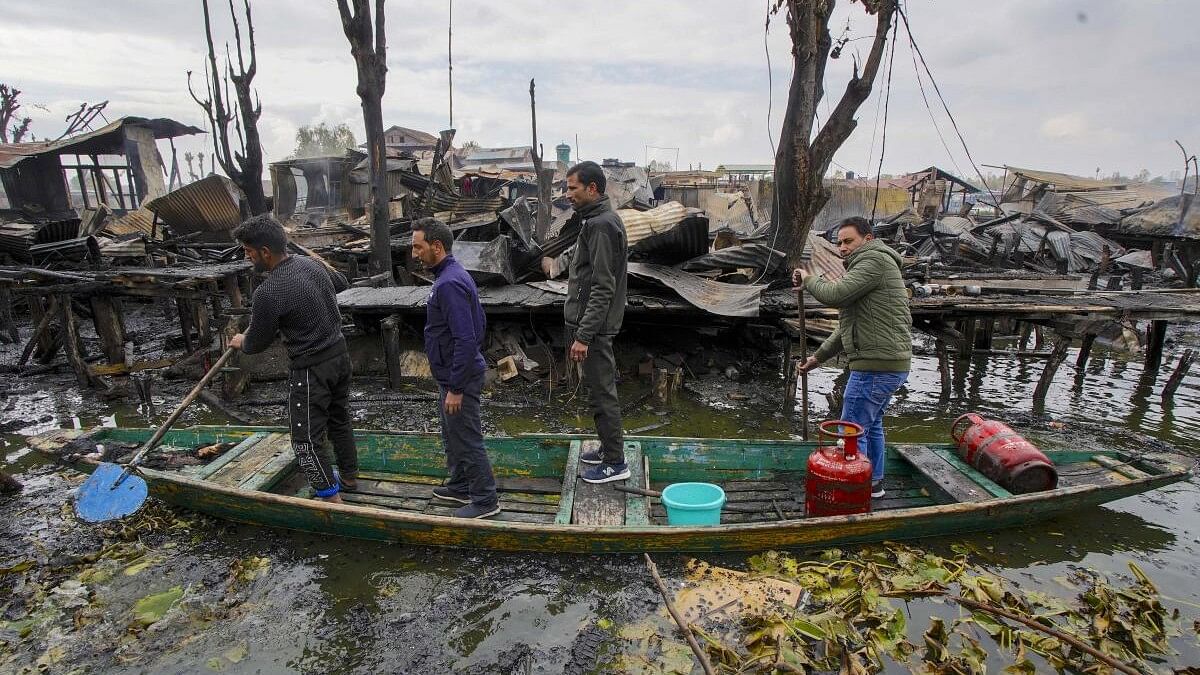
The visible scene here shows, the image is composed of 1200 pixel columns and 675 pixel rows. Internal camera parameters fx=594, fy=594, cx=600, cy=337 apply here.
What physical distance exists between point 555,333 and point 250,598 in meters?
5.32

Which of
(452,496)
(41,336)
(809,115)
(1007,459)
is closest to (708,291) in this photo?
(809,115)

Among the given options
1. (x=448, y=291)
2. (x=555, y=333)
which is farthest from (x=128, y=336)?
(x=448, y=291)

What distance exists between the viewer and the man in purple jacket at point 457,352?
374 centimetres

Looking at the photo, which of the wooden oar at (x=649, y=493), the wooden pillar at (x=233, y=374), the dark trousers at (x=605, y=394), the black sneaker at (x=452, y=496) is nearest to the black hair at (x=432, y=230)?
the dark trousers at (x=605, y=394)

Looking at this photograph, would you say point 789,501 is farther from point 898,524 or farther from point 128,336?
point 128,336

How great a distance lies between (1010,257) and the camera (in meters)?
16.3

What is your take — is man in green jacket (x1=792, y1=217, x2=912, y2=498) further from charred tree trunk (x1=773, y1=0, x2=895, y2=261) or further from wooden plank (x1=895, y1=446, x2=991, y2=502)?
charred tree trunk (x1=773, y1=0, x2=895, y2=261)

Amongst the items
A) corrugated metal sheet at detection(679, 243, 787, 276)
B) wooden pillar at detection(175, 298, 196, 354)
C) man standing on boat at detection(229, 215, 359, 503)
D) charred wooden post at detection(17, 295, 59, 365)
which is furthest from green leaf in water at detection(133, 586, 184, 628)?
wooden pillar at detection(175, 298, 196, 354)

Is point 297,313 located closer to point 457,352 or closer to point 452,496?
point 457,352

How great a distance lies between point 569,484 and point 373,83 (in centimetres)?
803

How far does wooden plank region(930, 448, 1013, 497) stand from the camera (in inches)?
173

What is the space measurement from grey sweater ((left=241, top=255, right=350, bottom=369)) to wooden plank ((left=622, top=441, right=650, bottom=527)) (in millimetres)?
2341

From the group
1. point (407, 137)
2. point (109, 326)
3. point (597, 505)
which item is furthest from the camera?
point (407, 137)

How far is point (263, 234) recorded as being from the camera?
3.81 m
